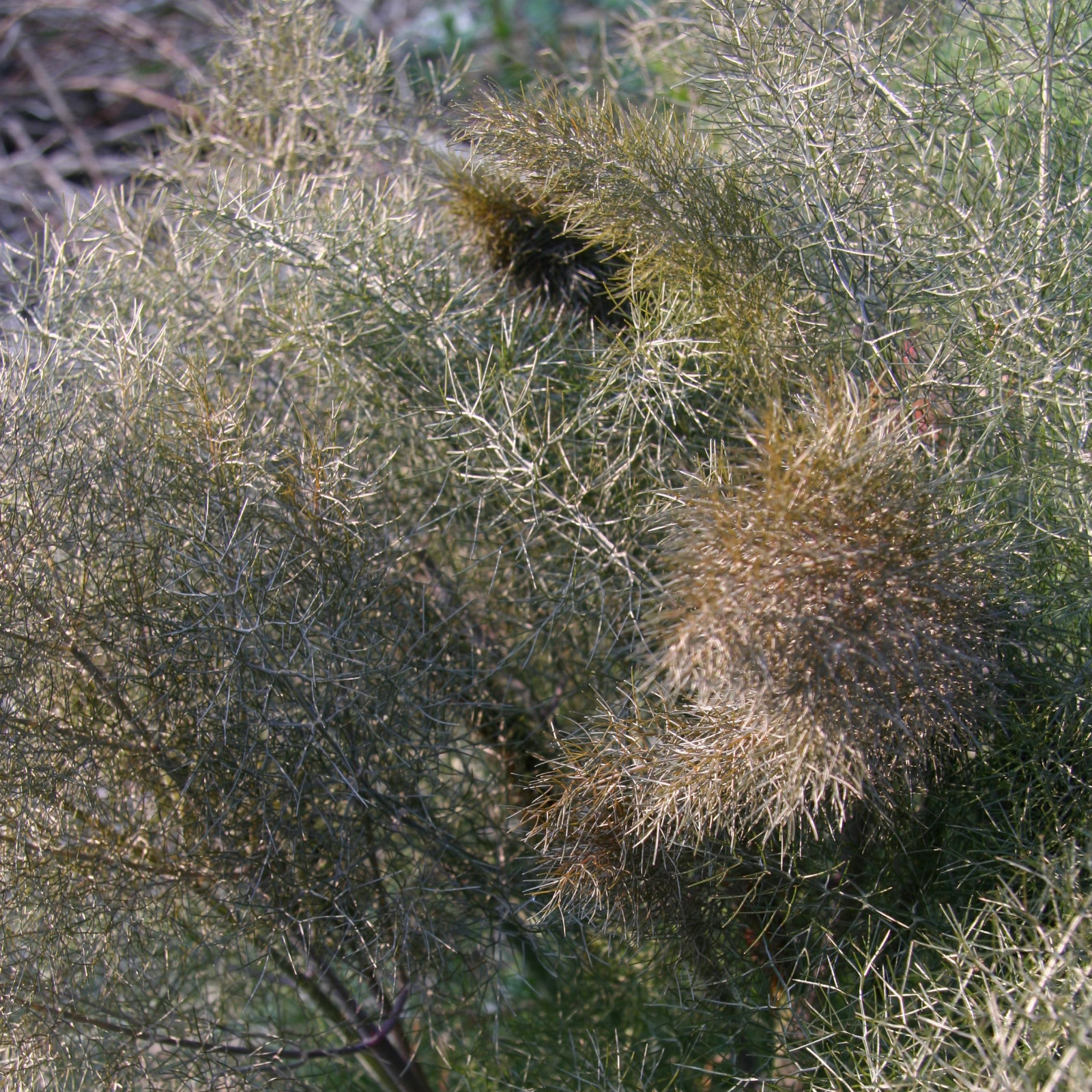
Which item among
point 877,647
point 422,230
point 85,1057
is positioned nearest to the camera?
point 877,647

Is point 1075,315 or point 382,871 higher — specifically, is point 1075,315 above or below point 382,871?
above

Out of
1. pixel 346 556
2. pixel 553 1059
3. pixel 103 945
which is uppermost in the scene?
pixel 346 556

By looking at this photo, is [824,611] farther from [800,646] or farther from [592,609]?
[592,609]

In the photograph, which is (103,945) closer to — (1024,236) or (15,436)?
(15,436)

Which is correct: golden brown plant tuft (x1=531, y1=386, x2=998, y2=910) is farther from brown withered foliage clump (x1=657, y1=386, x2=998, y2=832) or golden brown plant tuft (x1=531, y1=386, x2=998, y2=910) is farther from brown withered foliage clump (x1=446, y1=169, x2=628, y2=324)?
brown withered foliage clump (x1=446, y1=169, x2=628, y2=324)

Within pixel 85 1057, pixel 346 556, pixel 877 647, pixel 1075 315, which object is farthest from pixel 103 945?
pixel 1075 315

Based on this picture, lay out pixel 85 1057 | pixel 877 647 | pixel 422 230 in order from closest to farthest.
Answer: pixel 877 647, pixel 85 1057, pixel 422 230

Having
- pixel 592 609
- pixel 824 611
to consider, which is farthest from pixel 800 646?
pixel 592 609

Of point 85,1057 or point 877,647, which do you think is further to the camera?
point 85,1057
